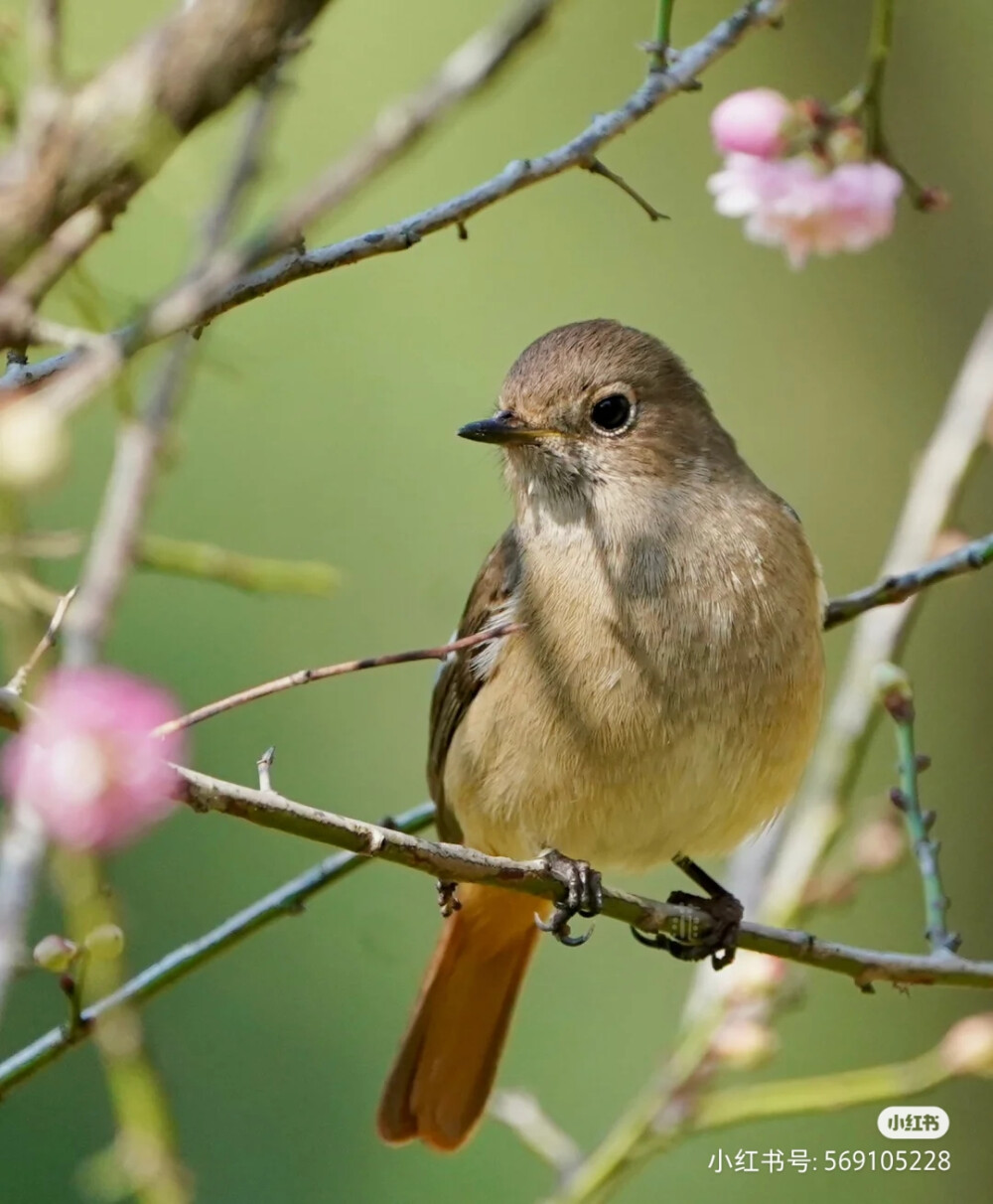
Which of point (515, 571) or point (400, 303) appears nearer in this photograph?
point (515, 571)

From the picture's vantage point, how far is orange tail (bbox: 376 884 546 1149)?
3791 mm

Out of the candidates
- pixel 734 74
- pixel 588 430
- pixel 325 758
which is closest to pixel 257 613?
pixel 325 758

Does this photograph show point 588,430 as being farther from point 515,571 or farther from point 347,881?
point 347,881

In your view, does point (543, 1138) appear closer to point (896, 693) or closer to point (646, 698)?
point (646, 698)

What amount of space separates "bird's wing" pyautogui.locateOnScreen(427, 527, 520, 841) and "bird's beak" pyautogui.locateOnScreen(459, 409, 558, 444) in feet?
0.94

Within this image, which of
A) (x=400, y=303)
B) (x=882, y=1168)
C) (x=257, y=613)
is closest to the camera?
(x=882, y=1168)

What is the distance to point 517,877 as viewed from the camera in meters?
2.30

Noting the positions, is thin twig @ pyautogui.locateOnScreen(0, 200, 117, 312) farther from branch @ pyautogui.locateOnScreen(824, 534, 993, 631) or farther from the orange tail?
the orange tail

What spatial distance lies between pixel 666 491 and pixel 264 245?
214 centimetres

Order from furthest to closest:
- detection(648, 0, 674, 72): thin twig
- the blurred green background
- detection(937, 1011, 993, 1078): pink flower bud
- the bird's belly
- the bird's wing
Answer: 1. the blurred green background
2. the bird's wing
3. the bird's belly
4. detection(937, 1011, 993, 1078): pink flower bud
5. detection(648, 0, 674, 72): thin twig

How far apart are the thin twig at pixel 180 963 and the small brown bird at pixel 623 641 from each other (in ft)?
1.16

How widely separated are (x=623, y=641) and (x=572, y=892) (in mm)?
507

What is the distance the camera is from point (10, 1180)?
176 inches

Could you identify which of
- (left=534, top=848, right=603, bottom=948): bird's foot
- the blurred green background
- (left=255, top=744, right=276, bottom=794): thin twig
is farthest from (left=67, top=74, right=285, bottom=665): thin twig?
the blurred green background
